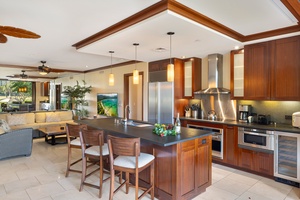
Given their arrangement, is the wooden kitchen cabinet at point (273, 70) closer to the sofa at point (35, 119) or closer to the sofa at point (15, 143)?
the sofa at point (15, 143)

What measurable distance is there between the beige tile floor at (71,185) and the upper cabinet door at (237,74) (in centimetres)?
171

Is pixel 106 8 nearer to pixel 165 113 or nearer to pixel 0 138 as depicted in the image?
pixel 165 113

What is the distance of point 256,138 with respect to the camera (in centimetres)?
381

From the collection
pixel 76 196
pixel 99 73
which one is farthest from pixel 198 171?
pixel 99 73

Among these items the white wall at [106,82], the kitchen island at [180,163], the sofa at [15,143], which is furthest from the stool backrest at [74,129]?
the white wall at [106,82]

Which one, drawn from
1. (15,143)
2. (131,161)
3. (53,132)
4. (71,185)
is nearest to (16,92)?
(53,132)

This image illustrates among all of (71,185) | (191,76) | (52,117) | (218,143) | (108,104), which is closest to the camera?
(71,185)

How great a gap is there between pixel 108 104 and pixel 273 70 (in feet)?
19.9

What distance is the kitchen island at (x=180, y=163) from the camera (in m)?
2.63

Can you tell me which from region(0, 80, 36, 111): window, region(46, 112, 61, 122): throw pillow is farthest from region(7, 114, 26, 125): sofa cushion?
region(0, 80, 36, 111): window

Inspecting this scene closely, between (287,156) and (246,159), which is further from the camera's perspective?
(246,159)

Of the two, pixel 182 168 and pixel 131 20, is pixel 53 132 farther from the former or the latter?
pixel 182 168

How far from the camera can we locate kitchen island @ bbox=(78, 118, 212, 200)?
263 cm

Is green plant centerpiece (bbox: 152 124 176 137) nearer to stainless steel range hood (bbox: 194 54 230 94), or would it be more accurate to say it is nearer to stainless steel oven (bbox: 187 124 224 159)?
stainless steel oven (bbox: 187 124 224 159)
